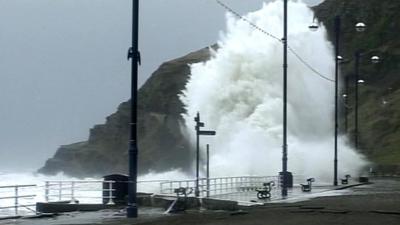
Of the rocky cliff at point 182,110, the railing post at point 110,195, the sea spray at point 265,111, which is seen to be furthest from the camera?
the rocky cliff at point 182,110

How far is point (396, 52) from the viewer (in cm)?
13562

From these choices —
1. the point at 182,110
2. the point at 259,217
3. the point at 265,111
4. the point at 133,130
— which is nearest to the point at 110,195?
the point at 133,130

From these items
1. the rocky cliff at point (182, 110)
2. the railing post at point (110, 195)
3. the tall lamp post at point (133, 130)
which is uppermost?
the rocky cliff at point (182, 110)

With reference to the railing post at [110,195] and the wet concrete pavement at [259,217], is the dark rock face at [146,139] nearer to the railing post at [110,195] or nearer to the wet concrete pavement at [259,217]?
the railing post at [110,195]

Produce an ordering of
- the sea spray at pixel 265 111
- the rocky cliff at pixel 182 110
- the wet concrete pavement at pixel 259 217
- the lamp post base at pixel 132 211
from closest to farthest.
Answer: the wet concrete pavement at pixel 259 217 → the lamp post base at pixel 132 211 → the sea spray at pixel 265 111 → the rocky cliff at pixel 182 110

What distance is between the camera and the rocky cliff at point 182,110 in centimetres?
11312

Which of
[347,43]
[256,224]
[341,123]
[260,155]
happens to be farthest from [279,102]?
[347,43]

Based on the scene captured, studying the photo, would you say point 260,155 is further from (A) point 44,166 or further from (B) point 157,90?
(B) point 157,90

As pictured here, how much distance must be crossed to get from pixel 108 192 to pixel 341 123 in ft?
285

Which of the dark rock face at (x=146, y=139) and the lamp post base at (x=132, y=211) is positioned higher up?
the dark rock face at (x=146, y=139)

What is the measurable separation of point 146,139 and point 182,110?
17.2 m

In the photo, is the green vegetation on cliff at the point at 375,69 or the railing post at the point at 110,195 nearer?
the railing post at the point at 110,195

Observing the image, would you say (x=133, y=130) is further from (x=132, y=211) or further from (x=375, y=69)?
(x=375, y=69)

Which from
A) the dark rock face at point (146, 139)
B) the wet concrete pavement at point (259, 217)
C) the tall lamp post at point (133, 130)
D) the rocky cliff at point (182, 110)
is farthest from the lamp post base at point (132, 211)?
the dark rock face at point (146, 139)
